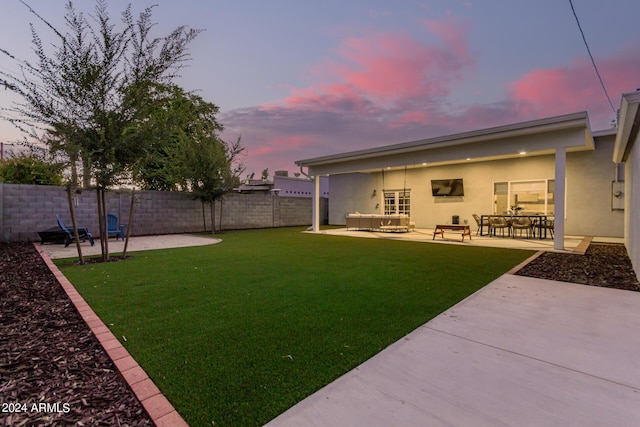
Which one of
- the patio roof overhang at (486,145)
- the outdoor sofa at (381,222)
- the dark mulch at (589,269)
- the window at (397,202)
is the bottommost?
the dark mulch at (589,269)

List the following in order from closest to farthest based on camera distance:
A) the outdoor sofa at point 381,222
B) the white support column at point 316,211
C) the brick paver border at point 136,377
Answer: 1. the brick paver border at point 136,377
2. the outdoor sofa at point 381,222
3. the white support column at point 316,211

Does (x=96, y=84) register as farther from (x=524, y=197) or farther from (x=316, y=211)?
(x=524, y=197)

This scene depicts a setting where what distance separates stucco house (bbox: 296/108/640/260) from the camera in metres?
8.14

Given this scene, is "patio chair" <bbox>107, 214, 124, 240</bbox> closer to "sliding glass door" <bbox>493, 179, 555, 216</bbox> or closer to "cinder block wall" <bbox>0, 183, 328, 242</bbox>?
"cinder block wall" <bbox>0, 183, 328, 242</bbox>

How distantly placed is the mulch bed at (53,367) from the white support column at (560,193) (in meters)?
3.67

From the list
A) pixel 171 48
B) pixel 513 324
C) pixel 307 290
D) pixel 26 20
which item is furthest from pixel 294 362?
pixel 26 20

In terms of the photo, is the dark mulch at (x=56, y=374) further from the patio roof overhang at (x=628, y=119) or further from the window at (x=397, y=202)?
the window at (x=397, y=202)

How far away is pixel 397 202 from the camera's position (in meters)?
16.5

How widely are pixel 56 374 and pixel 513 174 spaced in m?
14.7

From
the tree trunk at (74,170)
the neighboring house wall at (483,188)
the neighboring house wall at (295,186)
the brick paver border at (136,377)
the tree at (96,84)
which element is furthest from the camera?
the neighboring house wall at (295,186)

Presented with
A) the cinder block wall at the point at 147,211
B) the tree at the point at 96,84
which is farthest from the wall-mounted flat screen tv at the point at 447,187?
the tree at the point at 96,84

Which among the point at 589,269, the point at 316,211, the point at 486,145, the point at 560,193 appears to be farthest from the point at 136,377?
the point at 316,211

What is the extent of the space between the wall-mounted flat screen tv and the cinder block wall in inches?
301

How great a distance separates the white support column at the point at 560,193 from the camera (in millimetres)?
7956
